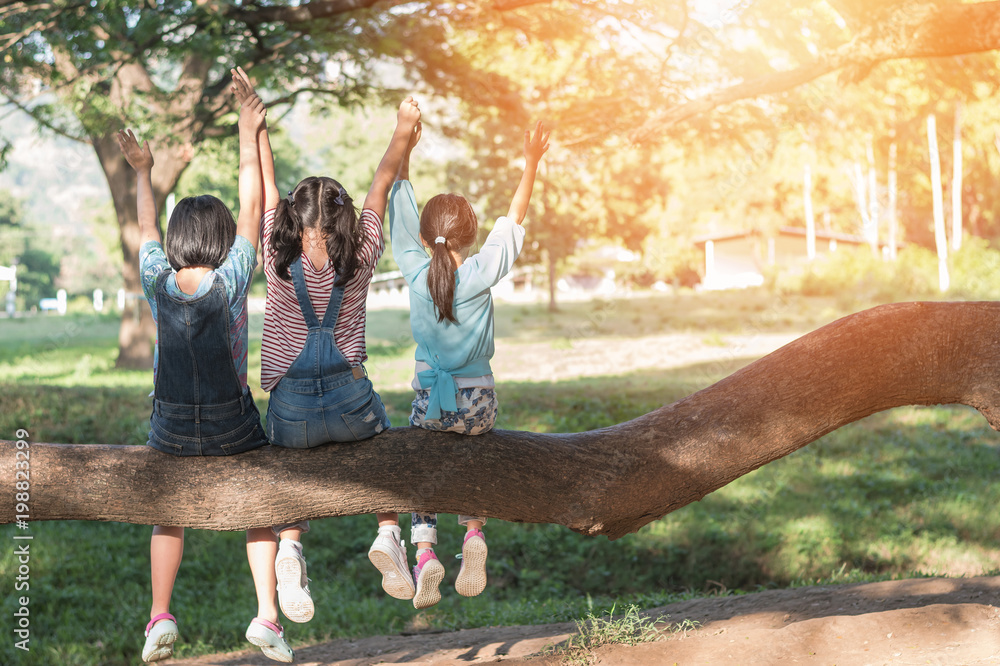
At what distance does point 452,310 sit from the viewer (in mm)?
3689

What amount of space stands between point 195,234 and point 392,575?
5.42 feet

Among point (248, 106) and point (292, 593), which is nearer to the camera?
point (292, 593)

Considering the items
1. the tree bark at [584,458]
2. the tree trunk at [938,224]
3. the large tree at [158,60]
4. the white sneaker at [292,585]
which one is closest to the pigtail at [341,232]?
the tree bark at [584,458]

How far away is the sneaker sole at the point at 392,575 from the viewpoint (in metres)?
3.69

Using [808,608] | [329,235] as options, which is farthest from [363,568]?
[329,235]

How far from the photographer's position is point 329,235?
3609 millimetres

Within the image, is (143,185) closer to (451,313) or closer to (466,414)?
(451,313)

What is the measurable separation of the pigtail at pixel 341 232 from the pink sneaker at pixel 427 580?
1.25m

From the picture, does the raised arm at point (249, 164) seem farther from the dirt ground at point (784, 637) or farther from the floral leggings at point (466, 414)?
the dirt ground at point (784, 637)

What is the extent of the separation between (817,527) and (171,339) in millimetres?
7014

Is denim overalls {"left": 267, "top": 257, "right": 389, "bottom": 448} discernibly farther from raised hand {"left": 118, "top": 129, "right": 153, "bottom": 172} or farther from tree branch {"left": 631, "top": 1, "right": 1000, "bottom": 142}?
tree branch {"left": 631, "top": 1, "right": 1000, "bottom": 142}

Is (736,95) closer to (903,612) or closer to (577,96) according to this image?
(903,612)

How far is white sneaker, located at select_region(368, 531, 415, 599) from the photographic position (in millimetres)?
3691

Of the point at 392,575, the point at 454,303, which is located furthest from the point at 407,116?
the point at 392,575
